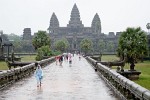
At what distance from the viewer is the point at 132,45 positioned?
179 ft

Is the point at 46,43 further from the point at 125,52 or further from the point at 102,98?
the point at 102,98

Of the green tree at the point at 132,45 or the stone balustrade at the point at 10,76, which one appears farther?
the green tree at the point at 132,45

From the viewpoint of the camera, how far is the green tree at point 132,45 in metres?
53.5

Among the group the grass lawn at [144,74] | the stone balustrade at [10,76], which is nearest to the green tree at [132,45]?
the grass lawn at [144,74]

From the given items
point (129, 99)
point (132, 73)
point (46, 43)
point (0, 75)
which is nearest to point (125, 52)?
point (132, 73)

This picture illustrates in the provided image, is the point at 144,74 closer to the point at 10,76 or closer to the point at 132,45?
the point at 132,45

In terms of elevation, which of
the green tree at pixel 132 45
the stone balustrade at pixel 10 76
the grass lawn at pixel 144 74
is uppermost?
the green tree at pixel 132 45

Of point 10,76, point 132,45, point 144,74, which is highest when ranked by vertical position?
point 132,45

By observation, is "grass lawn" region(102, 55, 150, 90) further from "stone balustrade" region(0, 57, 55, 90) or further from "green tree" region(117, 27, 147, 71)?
"stone balustrade" region(0, 57, 55, 90)

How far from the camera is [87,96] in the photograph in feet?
59.2

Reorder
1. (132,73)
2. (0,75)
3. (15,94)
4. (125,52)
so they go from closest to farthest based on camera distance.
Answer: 1. (15,94)
2. (0,75)
3. (132,73)
4. (125,52)

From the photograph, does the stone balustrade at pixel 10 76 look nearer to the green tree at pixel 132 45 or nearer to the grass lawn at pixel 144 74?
the grass lawn at pixel 144 74

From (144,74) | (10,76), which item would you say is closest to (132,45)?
(144,74)

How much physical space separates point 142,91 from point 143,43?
43.0m
